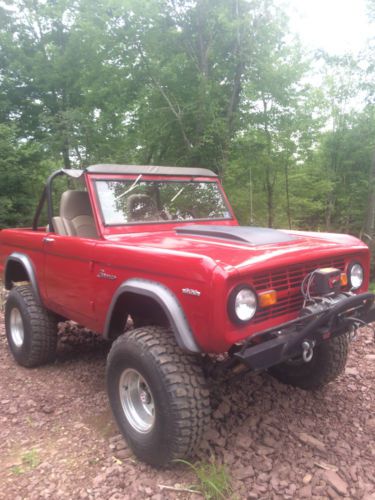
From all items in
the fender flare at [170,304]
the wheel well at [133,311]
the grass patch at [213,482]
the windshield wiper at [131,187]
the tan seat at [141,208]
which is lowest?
the grass patch at [213,482]

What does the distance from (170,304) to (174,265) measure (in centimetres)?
21

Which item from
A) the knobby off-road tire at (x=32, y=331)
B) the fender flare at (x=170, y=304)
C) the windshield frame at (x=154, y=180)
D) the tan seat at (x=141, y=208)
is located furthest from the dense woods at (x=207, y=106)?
the fender flare at (x=170, y=304)

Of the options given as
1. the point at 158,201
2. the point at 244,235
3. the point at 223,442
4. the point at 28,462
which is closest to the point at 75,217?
the point at 158,201

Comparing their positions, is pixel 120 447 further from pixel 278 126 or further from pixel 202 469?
pixel 278 126

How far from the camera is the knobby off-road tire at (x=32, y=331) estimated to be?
3.60 meters

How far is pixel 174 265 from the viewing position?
85.0 inches

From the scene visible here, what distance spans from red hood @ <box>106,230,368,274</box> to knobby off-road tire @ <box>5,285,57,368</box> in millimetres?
1255

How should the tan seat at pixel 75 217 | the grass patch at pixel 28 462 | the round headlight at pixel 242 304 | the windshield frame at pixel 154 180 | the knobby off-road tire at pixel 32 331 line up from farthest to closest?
the knobby off-road tire at pixel 32 331 < the tan seat at pixel 75 217 < the windshield frame at pixel 154 180 < the grass patch at pixel 28 462 < the round headlight at pixel 242 304

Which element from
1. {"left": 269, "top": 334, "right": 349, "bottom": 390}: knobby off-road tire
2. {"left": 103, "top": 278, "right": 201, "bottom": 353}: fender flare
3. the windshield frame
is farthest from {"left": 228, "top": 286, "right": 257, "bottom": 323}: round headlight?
the windshield frame

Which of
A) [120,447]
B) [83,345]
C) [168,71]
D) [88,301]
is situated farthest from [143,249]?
[168,71]

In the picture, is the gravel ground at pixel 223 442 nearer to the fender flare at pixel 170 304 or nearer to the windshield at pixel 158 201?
the fender flare at pixel 170 304

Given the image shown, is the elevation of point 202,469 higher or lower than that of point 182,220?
lower

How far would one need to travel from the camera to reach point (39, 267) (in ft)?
11.8

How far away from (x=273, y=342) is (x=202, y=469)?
80cm
